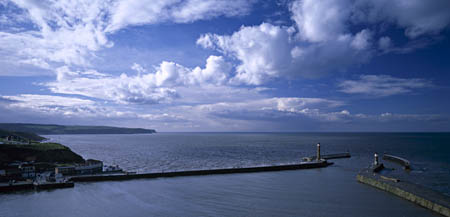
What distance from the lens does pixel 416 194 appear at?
2555 cm

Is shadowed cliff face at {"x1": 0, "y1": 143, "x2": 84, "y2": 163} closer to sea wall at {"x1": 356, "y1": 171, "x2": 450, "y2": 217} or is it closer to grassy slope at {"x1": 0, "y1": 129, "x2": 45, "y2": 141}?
grassy slope at {"x1": 0, "y1": 129, "x2": 45, "y2": 141}

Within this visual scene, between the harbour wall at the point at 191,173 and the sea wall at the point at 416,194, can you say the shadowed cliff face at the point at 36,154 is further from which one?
the sea wall at the point at 416,194

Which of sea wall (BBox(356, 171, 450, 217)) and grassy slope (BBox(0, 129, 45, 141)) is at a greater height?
sea wall (BBox(356, 171, 450, 217))

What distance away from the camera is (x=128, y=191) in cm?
3031

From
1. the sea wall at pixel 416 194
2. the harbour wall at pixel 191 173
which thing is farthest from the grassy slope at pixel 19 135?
the sea wall at pixel 416 194

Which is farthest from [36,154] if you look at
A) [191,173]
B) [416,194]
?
[416,194]

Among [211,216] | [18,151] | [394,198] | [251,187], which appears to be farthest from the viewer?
[18,151]

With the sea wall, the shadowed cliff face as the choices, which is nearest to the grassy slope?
the shadowed cliff face

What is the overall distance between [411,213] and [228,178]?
71.3 ft

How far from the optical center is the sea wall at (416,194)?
2242cm

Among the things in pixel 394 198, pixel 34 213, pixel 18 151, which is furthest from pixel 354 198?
pixel 18 151

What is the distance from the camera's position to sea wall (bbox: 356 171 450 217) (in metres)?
22.4

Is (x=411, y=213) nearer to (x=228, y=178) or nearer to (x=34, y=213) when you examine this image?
(x=228, y=178)

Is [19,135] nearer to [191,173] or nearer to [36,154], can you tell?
[36,154]
